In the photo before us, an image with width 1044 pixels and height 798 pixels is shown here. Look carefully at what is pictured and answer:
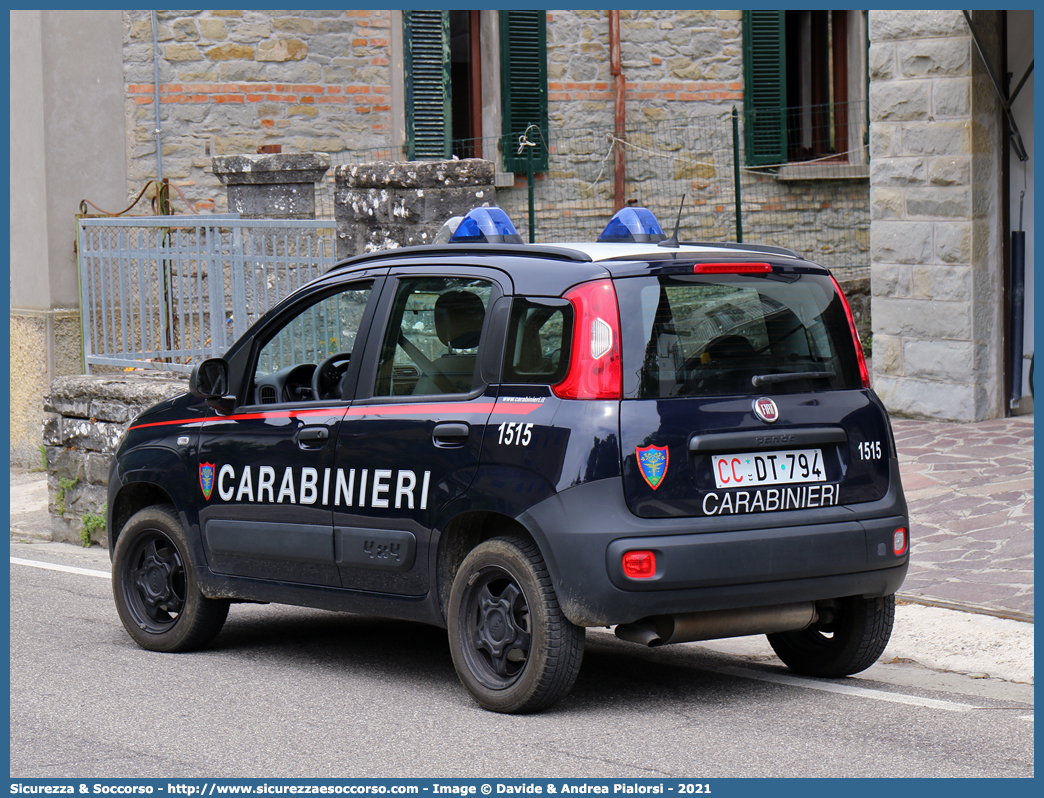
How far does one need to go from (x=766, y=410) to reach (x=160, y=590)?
326 cm

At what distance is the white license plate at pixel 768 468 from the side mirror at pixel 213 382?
2.49 meters

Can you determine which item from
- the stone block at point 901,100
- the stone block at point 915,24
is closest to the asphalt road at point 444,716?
the stone block at point 901,100

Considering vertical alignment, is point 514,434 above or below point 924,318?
below

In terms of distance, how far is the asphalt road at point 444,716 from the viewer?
16.3ft

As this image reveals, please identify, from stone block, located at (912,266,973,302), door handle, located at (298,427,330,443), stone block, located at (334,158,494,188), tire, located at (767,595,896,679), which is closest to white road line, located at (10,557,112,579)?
stone block, located at (334,158,494,188)

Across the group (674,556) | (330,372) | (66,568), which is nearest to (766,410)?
(674,556)

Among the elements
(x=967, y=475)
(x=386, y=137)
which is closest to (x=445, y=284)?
(x=967, y=475)

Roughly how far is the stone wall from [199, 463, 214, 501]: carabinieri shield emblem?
3.56 m

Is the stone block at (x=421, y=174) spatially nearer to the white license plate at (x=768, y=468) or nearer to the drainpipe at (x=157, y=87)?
the white license plate at (x=768, y=468)

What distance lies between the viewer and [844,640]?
6.16 metres

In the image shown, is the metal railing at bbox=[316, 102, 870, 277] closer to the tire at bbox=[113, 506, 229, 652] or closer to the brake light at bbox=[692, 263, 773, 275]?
the tire at bbox=[113, 506, 229, 652]

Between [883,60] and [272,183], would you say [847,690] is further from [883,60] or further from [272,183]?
[883,60]
